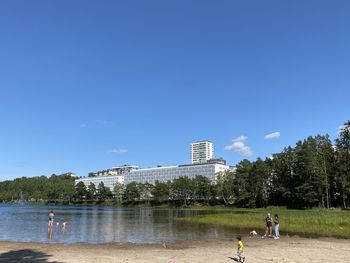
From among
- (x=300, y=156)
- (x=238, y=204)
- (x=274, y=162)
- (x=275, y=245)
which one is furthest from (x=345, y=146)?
(x=275, y=245)

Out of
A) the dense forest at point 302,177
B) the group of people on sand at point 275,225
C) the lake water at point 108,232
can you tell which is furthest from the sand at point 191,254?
the dense forest at point 302,177

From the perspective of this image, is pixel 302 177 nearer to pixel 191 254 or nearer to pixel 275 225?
pixel 275 225

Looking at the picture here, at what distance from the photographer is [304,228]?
175 ft

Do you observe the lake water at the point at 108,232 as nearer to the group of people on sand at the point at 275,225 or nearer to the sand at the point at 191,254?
the group of people on sand at the point at 275,225

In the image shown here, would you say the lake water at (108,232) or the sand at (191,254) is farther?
the lake water at (108,232)

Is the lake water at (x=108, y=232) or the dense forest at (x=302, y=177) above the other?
the dense forest at (x=302, y=177)

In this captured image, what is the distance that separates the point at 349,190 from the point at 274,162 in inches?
1794

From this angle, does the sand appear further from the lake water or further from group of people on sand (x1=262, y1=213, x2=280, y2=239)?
the lake water

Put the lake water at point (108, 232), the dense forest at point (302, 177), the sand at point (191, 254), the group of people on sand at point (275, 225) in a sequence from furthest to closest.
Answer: the dense forest at point (302, 177) < the lake water at point (108, 232) < the group of people on sand at point (275, 225) < the sand at point (191, 254)

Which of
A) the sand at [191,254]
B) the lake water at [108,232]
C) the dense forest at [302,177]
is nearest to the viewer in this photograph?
the sand at [191,254]

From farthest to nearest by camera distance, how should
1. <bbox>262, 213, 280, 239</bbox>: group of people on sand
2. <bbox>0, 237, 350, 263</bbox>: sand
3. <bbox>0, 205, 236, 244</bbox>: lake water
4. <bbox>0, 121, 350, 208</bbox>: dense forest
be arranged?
<bbox>0, 121, 350, 208</bbox>: dense forest
<bbox>0, 205, 236, 244</bbox>: lake water
<bbox>262, 213, 280, 239</bbox>: group of people on sand
<bbox>0, 237, 350, 263</bbox>: sand

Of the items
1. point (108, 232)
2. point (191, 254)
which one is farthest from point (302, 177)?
point (191, 254)

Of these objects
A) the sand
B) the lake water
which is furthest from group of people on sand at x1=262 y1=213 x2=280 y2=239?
the sand

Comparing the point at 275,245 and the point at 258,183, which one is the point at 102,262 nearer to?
the point at 275,245
